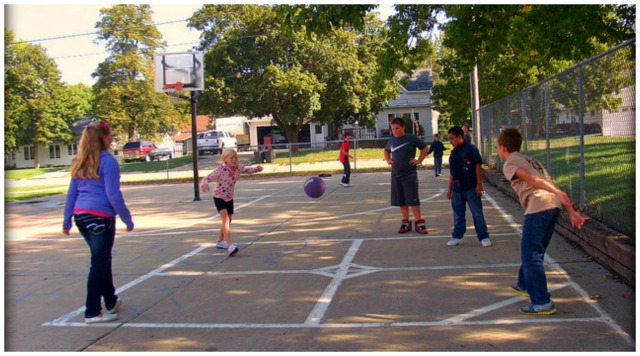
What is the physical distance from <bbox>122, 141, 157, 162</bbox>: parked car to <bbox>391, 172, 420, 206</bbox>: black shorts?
39.7 metres

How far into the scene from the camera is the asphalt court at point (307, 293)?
4777 millimetres

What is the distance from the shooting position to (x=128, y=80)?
55281 millimetres

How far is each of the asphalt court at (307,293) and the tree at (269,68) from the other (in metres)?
27.6

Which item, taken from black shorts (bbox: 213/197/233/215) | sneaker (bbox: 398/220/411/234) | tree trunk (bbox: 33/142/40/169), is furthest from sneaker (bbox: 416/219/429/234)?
tree trunk (bbox: 33/142/40/169)

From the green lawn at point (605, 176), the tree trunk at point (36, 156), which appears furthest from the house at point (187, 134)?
the green lawn at point (605, 176)

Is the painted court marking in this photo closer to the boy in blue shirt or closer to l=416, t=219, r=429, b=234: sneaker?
the boy in blue shirt

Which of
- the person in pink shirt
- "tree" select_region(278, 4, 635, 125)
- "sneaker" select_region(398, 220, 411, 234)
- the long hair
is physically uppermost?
"tree" select_region(278, 4, 635, 125)

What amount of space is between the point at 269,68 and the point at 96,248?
33.4 m

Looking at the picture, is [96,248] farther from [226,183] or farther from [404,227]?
[404,227]

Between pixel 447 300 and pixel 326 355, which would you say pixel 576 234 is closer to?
pixel 447 300

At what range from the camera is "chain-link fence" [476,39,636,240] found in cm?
641

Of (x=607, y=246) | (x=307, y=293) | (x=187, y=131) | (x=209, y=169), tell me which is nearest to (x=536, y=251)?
(x=607, y=246)

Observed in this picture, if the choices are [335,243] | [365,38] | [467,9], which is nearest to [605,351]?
[335,243]

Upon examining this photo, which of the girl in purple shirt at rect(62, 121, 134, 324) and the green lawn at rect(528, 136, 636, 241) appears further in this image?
the green lawn at rect(528, 136, 636, 241)
